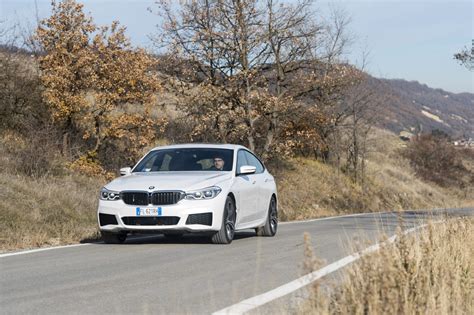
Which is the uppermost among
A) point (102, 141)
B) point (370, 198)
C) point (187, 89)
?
point (187, 89)

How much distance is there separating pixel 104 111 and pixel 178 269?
713 inches

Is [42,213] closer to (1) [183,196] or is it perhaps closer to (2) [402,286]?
(1) [183,196]

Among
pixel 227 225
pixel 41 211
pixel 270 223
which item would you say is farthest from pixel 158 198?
pixel 41 211

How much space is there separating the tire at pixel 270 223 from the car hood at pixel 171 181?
6.53 feet

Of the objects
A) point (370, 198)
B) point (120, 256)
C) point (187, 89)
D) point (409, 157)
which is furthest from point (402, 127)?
point (120, 256)

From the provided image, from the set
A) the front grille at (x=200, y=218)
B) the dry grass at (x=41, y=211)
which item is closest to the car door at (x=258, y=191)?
the front grille at (x=200, y=218)

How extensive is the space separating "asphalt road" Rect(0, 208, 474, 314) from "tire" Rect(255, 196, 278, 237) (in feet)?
5.20

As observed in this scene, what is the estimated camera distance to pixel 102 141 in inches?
1075

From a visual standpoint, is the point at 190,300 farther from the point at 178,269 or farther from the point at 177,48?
the point at 177,48

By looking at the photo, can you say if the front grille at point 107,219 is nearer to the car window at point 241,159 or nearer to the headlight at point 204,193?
the headlight at point 204,193

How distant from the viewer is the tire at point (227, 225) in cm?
1196

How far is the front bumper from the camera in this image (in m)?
11.5

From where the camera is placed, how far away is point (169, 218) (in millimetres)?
11523

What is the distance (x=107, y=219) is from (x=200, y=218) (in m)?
1.40
